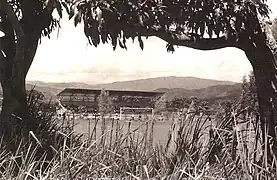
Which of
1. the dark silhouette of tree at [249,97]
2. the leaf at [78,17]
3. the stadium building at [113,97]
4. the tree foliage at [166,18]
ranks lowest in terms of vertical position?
the stadium building at [113,97]

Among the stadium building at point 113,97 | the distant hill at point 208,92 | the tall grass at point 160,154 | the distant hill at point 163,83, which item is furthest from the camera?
the distant hill at point 163,83

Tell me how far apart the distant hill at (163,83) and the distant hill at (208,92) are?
0.31 m

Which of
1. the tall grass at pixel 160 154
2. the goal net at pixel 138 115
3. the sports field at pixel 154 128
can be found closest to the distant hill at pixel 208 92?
the goal net at pixel 138 115

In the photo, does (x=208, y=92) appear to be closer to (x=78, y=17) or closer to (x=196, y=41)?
(x=196, y=41)

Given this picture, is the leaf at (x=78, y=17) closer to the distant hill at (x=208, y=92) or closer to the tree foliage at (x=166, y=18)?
the tree foliage at (x=166, y=18)

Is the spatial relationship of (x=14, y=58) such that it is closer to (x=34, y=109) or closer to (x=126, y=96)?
(x=34, y=109)

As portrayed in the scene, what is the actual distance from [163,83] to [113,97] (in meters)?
1.51

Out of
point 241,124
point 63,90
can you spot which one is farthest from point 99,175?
point 63,90

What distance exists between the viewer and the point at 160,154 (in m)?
4.60

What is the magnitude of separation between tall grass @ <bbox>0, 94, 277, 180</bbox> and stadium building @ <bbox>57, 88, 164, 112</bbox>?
2734mm

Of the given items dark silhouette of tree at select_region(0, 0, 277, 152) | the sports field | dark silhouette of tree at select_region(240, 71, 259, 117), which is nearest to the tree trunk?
dark silhouette of tree at select_region(0, 0, 277, 152)

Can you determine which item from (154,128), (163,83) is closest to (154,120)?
(154,128)

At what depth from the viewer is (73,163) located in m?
4.19

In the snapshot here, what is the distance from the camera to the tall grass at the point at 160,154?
3885mm
